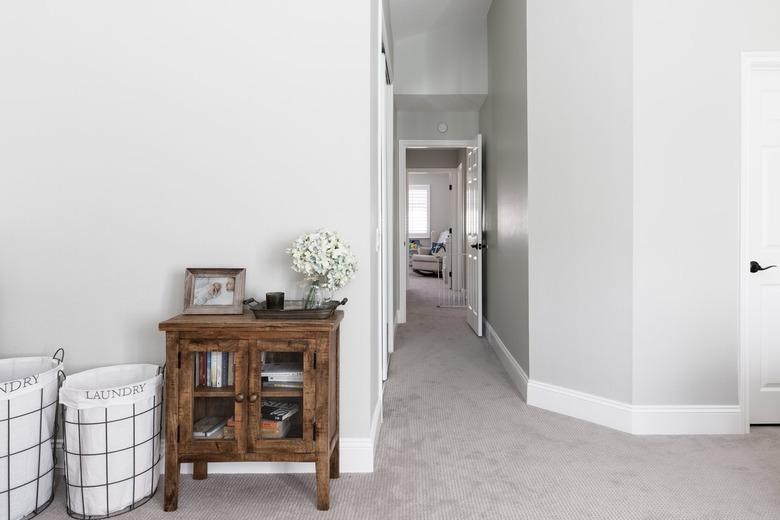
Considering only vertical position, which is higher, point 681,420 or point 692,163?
point 692,163

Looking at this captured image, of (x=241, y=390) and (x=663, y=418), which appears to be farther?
(x=663, y=418)

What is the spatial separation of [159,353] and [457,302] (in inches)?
227

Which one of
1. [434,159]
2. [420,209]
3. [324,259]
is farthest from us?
[420,209]

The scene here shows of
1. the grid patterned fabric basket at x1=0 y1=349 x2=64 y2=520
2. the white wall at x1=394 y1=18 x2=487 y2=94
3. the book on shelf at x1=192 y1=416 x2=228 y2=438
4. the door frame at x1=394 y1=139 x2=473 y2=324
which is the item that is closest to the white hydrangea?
the book on shelf at x1=192 y1=416 x2=228 y2=438

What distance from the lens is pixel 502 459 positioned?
93.3 inches

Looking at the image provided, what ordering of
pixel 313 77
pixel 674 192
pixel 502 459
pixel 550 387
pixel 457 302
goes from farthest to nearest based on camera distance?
pixel 457 302 < pixel 550 387 < pixel 674 192 < pixel 502 459 < pixel 313 77

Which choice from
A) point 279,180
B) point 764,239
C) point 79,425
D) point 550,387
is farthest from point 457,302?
point 79,425

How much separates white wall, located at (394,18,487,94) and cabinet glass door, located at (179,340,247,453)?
388cm

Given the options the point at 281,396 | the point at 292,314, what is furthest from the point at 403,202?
the point at 281,396

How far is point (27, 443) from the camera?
1.86 metres

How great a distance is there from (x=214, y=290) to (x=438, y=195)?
1085 centimetres

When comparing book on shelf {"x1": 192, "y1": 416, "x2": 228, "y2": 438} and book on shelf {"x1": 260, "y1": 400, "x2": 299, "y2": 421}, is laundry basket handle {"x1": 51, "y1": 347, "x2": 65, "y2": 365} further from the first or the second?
book on shelf {"x1": 260, "y1": 400, "x2": 299, "y2": 421}

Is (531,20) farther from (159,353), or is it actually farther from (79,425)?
(79,425)

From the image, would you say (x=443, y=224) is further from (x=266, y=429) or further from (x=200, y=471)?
(x=266, y=429)
